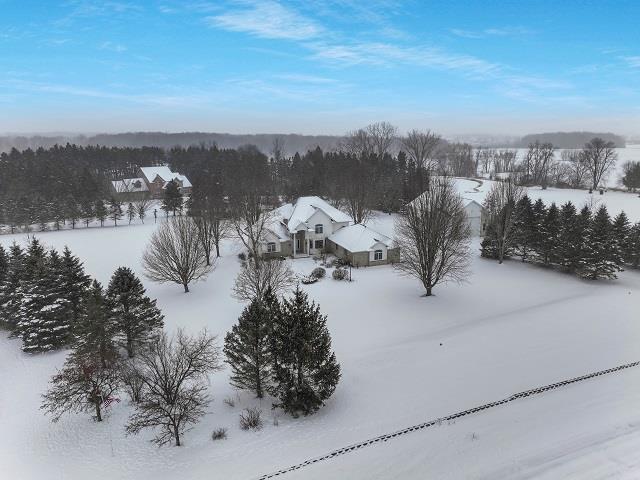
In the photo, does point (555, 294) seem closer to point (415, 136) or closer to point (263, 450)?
point (263, 450)

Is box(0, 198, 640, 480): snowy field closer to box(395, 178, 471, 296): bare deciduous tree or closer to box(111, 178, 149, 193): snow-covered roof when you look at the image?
box(395, 178, 471, 296): bare deciduous tree

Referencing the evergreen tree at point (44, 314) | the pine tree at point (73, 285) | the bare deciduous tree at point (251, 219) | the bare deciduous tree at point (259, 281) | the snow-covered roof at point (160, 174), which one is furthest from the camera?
the snow-covered roof at point (160, 174)

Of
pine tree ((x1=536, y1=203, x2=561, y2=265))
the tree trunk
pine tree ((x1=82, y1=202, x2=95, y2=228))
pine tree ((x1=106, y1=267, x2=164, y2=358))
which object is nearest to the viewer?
the tree trunk

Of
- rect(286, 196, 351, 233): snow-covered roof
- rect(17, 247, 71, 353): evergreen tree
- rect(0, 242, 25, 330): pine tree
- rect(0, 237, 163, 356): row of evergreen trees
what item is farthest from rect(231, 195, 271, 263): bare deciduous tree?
rect(0, 242, 25, 330): pine tree

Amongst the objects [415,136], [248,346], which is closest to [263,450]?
[248,346]

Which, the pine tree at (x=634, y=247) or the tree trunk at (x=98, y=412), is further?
the pine tree at (x=634, y=247)

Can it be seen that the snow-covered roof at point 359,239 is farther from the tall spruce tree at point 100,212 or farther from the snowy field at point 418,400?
the tall spruce tree at point 100,212

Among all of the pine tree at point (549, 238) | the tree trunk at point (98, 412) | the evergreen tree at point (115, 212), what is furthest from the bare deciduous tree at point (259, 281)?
the evergreen tree at point (115, 212)
